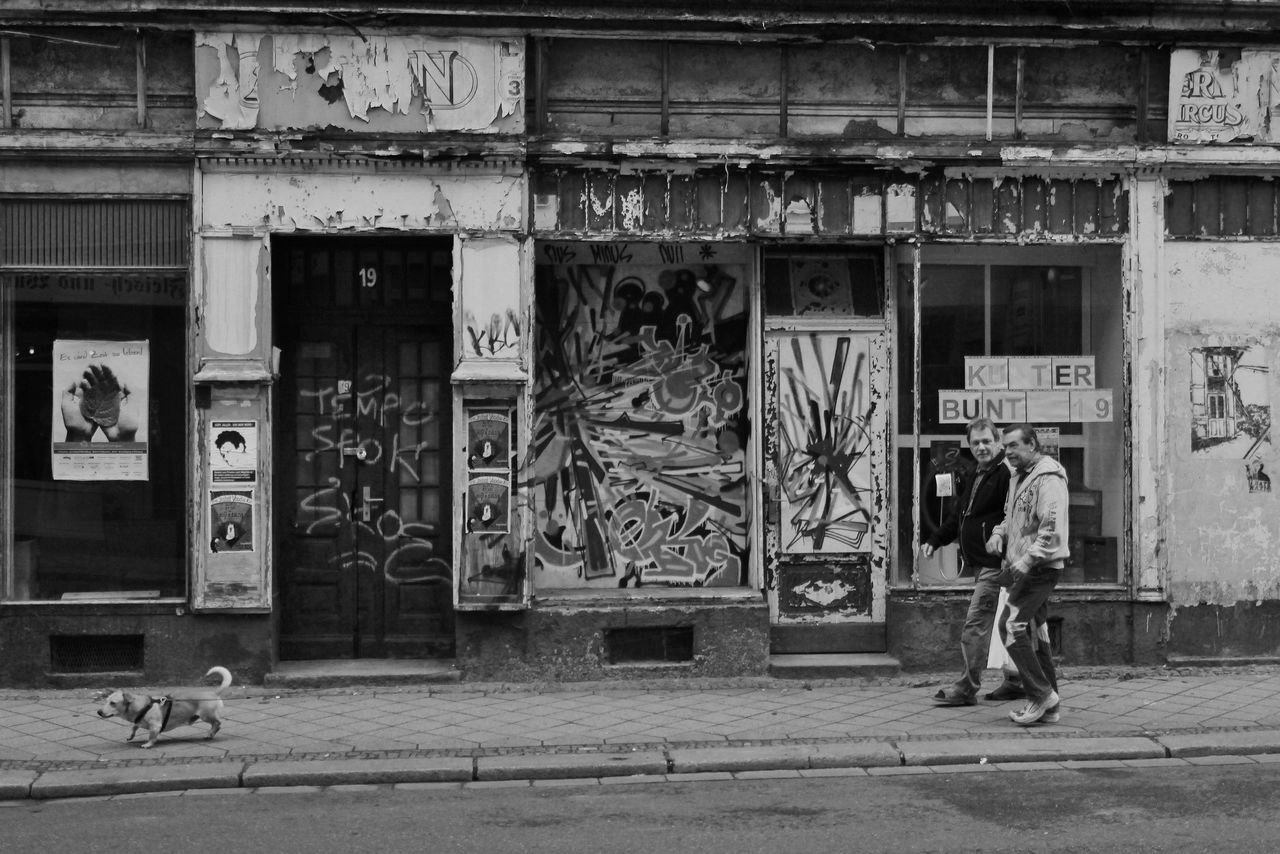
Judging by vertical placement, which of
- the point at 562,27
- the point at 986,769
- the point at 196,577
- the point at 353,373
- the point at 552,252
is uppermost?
the point at 562,27

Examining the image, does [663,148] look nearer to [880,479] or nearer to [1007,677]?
[880,479]

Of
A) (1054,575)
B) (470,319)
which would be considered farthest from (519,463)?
(1054,575)

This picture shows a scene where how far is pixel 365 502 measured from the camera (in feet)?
38.3

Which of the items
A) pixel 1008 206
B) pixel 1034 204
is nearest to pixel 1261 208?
pixel 1034 204

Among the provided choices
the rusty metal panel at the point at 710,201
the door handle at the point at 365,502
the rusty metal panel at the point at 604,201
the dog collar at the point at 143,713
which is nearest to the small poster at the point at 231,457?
the door handle at the point at 365,502

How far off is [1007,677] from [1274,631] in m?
2.79

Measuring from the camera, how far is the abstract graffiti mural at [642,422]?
1189 cm

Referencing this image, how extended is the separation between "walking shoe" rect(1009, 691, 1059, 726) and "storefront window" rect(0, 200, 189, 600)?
20.1ft

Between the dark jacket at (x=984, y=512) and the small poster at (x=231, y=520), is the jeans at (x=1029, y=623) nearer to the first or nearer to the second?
the dark jacket at (x=984, y=512)

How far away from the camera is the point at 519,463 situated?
36.6 feet

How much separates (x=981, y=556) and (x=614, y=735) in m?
2.77

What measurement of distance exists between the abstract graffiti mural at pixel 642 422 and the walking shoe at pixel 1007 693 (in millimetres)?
2451

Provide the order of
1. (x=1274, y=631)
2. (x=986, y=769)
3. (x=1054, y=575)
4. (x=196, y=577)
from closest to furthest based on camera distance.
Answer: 1. (x=986, y=769)
2. (x=1054, y=575)
3. (x=196, y=577)
4. (x=1274, y=631)

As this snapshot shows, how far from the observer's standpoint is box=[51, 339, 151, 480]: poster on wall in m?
11.2
